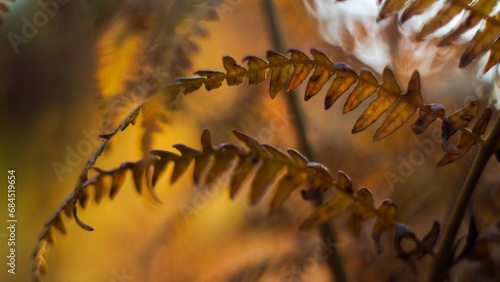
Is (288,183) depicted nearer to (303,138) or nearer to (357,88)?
(357,88)

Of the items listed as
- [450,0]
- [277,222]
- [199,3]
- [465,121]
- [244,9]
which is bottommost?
[277,222]

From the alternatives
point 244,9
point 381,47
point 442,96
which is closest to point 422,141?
point 442,96

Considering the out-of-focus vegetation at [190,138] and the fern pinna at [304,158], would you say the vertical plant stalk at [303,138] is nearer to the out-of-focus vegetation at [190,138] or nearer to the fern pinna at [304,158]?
the out-of-focus vegetation at [190,138]

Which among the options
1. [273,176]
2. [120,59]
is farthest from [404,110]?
[120,59]

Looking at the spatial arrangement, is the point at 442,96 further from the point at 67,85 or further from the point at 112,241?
the point at 67,85

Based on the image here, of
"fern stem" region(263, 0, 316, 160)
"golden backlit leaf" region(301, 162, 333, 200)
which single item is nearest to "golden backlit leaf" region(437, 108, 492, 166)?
A: "golden backlit leaf" region(301, 162, 333, 200)

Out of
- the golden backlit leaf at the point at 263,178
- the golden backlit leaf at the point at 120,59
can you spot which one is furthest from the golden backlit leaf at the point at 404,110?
the golden backlit leaf at the point at 120,59

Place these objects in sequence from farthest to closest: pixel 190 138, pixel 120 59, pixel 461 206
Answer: pixel 190 138, pixel 120 59, pixel 461 206
